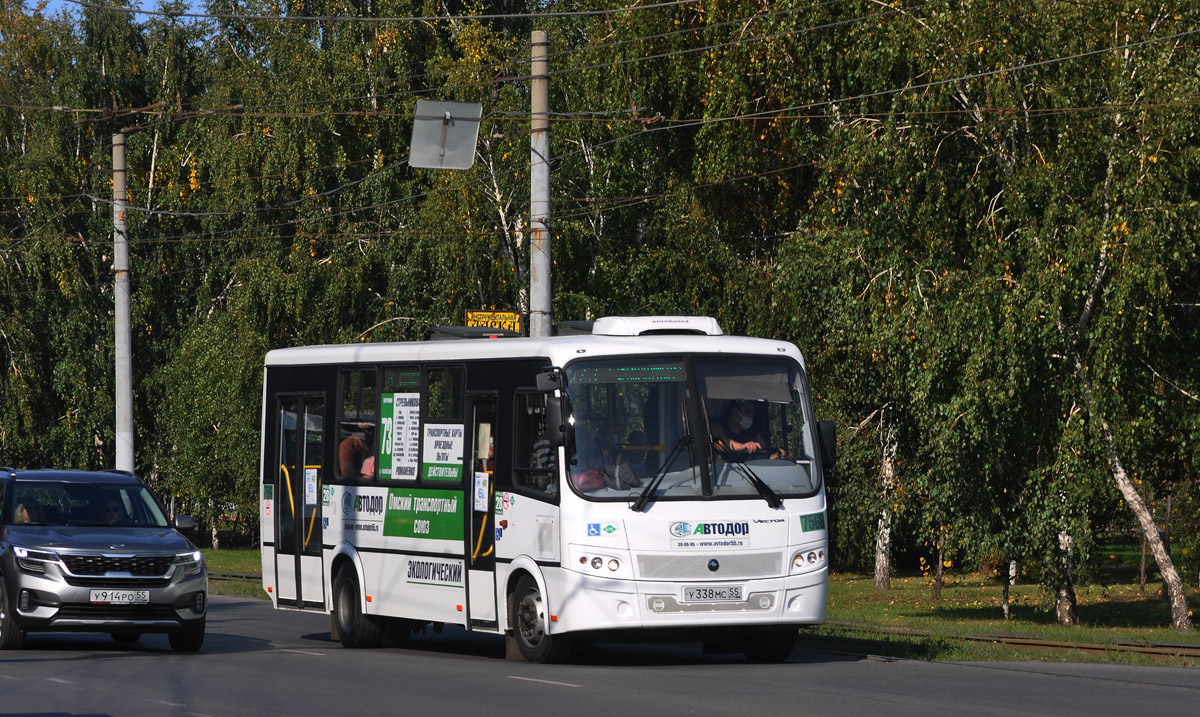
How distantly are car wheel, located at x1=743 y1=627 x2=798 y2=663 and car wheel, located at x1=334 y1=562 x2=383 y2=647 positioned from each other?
4.53m

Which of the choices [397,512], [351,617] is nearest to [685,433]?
[397,512]

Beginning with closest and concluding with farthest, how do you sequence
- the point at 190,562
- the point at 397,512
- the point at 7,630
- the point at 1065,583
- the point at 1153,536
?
the point at 7,630 → the point at 190,562 → the point at 397,512 → the point at 1153,536 → the point at 1065,583

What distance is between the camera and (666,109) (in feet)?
112

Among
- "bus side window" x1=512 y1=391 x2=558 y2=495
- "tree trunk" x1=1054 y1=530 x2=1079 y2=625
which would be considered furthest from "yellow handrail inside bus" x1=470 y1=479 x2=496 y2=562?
"tree trunk" x1=1054 y1=530 x2=1079 y2=625

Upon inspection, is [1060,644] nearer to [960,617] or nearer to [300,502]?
[300,502]

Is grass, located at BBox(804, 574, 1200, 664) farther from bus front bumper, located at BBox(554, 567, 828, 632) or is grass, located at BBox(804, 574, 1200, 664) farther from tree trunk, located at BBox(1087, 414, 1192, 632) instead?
bus front bumper, located at BBox(554, 567, 828, 632)

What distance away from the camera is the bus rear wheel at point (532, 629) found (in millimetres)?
16516

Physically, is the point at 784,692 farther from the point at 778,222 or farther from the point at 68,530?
the point at 778,222

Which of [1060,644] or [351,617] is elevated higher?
[351,617]

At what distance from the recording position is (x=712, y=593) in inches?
632

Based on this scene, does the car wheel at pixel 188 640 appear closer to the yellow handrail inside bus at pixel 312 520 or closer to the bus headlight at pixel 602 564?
the yellow handrail inside bus at pixel 312 520

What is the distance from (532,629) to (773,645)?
2347 millimetres

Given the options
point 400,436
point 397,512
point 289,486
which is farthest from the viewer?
point 289,486

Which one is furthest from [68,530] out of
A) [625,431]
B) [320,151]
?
[320,151]
